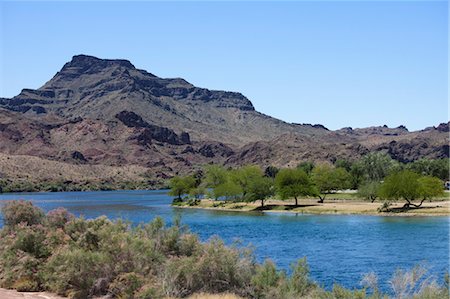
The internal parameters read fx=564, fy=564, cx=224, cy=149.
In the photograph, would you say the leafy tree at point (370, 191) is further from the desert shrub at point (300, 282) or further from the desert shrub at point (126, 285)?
the desert shrub at point (126, 285)

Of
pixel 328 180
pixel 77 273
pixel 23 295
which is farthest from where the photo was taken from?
pixel 328 180

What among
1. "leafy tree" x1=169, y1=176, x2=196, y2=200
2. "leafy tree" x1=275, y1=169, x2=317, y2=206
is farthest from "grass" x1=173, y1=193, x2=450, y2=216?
"leafy tree" x1=169, y1=176, x2=196, y2=200

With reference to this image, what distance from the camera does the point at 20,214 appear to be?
29.8 meters

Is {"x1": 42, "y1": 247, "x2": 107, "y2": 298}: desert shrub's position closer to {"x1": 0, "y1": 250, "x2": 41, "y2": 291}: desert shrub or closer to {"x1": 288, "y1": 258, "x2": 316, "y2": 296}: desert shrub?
{"x1": 0, "y1": 250, "x2": 41, "y2": 291}: desert shrub

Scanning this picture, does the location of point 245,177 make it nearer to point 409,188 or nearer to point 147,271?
point 409,188

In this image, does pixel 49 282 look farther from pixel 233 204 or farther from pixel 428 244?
pixel 233 204

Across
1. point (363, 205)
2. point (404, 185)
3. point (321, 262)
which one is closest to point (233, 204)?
point (363, 205)

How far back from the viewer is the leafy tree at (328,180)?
368 ft

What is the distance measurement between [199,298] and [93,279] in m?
4.47

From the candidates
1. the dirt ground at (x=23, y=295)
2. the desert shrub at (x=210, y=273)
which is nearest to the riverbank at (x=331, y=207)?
the desert shrub at (x=210, y=273)

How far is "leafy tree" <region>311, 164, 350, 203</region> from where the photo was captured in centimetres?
11225

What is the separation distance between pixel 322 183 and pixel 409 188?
1302 inches

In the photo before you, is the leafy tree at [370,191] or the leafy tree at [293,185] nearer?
the leafy tree at [293,185]

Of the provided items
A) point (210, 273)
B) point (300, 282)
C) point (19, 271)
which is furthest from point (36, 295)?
point (300, 282)
